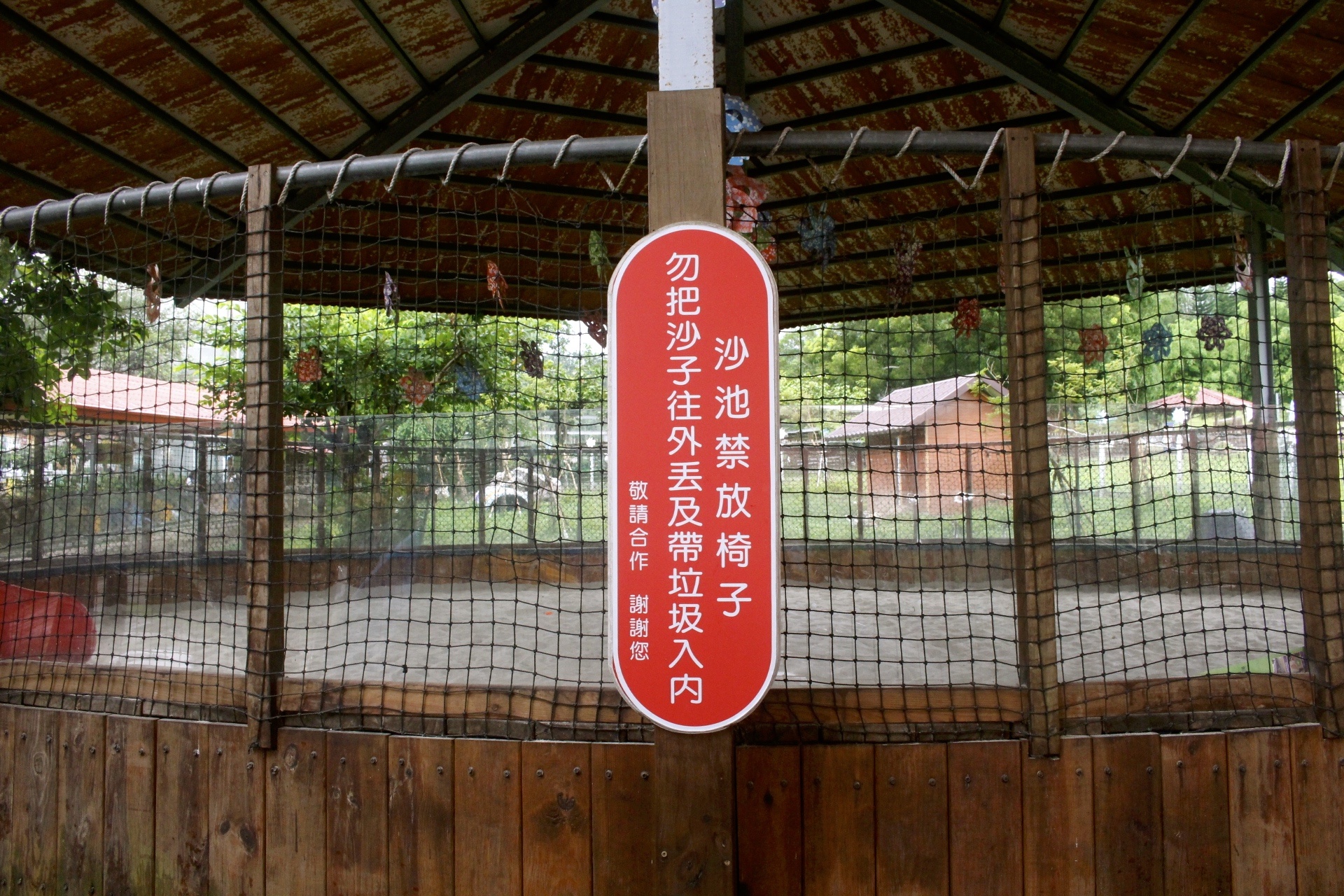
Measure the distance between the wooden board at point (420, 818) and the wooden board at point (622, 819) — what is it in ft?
1.24

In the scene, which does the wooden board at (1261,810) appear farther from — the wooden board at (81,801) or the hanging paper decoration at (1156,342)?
the hanging paper decoration at (1156,342)

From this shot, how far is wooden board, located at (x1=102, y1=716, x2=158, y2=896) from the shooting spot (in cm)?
237

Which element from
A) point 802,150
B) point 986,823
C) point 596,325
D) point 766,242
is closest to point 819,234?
point 766,242

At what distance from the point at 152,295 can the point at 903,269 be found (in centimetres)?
408

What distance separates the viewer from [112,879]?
2393mm

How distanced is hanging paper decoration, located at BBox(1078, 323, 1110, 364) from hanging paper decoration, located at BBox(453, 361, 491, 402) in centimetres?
417

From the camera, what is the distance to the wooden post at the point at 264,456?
2307 millimetres

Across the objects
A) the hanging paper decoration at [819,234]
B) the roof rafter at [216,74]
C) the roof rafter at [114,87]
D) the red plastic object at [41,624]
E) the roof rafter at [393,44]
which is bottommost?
the red plastic object at [41,624]

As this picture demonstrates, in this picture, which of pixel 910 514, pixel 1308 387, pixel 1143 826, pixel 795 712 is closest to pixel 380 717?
pixel 795 712

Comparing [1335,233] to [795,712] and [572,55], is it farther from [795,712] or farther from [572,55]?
[795,712]

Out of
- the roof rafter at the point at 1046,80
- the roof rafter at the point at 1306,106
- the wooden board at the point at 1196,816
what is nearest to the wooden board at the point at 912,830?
the wooden board at the point at 1196,816

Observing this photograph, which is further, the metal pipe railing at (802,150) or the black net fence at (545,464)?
the black net fence at (545,464)

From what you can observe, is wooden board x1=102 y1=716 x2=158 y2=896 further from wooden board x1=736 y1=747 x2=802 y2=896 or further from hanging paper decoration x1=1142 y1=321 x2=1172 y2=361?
hanging paper decoration x1=1142 y1=321 x2=1172 y2=361

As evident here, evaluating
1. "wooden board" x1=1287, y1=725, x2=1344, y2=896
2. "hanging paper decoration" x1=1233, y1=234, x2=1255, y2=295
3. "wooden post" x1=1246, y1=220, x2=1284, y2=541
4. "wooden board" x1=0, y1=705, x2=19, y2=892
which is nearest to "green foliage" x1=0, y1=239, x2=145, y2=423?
"wooden board" x1=0, y1=705, x2=19, y2=892
